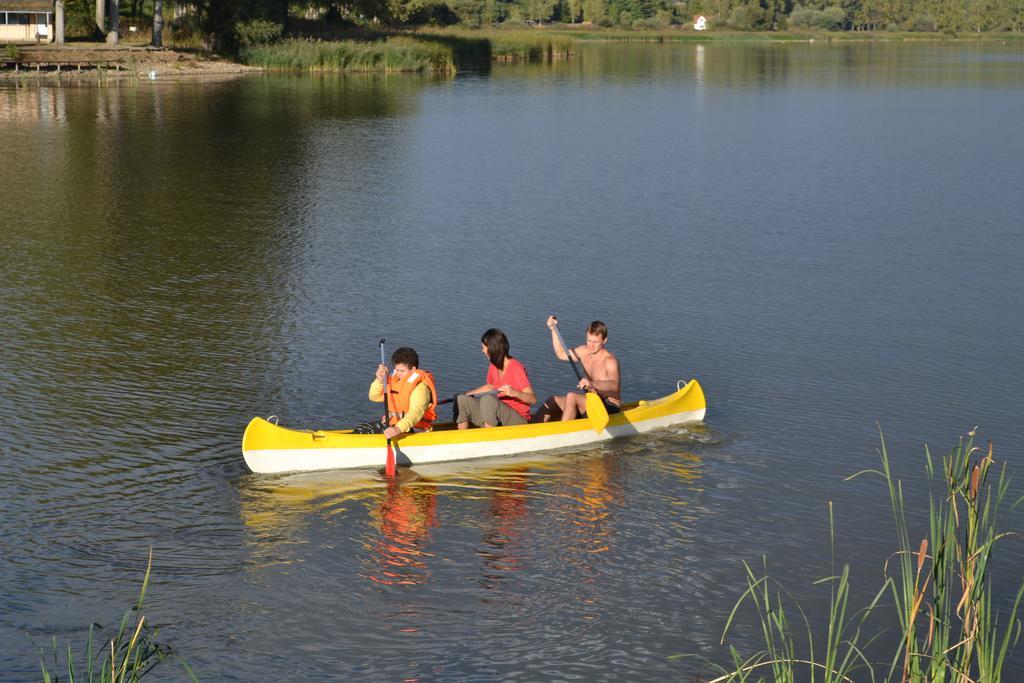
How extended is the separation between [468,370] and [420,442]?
138 inches

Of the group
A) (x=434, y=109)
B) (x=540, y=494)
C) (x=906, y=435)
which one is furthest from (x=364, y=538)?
(x=434, y=109)

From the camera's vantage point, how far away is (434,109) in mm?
49438

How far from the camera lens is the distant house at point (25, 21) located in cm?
6762

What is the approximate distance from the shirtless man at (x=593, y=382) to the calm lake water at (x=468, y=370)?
1.65ft

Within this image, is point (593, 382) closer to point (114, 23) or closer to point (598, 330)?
point (598, 330)

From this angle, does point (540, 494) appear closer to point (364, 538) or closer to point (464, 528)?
point (464, 528)

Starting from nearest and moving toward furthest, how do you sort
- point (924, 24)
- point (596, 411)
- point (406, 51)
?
point (596, 411)
point (406, 51)
point (924, 24)

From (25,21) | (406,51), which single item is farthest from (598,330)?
(25,21)

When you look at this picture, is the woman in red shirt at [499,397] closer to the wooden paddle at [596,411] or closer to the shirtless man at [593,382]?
the shirtless man at [593,382]

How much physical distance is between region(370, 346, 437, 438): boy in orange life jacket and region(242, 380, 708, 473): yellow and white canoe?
7.6 inches

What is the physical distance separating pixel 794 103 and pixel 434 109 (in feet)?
53.1

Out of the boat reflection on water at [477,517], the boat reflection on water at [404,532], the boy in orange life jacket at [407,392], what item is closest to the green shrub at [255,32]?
the boy in orange life jacket at [407,392]

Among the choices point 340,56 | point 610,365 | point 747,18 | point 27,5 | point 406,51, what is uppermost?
point 747,18

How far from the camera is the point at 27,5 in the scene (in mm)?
67500
